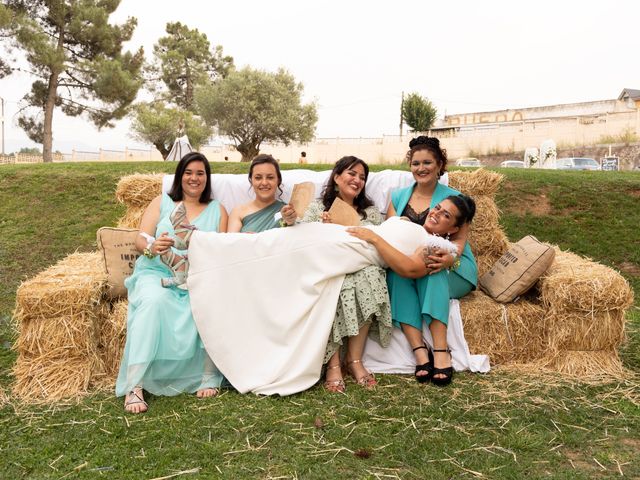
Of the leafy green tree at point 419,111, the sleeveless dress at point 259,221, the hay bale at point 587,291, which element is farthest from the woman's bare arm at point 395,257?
the leafy green tree at point 419,111

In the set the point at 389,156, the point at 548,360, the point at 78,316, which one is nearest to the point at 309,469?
the point at 78,316

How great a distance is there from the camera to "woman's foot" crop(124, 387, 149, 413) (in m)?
3.32

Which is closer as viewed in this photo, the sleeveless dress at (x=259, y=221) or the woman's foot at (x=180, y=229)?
the woman's foot at (x=180, y=229)

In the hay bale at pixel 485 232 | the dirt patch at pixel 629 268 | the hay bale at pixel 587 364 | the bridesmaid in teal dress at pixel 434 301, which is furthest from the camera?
the dirt patch at pixel 629 268

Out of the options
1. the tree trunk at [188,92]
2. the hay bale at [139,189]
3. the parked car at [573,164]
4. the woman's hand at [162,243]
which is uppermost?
the tree trunk at [188,92]

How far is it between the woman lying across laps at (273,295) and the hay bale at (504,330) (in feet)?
2.20

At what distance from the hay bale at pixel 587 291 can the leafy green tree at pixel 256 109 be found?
2631 cm

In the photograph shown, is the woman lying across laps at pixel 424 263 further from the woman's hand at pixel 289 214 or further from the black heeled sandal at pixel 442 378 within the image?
the woman's hand at pixel 289 214

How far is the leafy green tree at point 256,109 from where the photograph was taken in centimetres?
2966

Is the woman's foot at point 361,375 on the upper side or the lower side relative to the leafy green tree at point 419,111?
lower

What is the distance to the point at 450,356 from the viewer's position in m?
3.90

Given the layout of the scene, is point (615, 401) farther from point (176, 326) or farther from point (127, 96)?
point (127, 96)

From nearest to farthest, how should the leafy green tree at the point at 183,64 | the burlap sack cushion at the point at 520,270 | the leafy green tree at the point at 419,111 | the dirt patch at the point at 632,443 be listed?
the dirt patch at the point at 632,443 → the burlap sack cushion at the point at 520,270 → the leafy green tree at the point at 183,64 → the leafy green tree at the point at 419,111

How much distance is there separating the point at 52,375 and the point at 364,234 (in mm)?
2142
